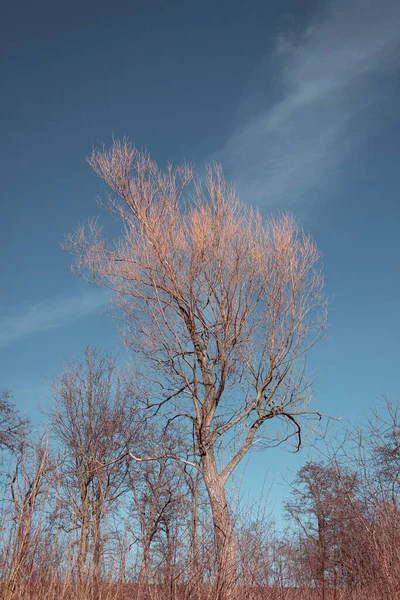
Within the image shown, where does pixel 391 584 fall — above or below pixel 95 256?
below

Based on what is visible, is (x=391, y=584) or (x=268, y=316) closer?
(x=391, y=584)

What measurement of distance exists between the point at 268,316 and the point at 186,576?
5.52 meters

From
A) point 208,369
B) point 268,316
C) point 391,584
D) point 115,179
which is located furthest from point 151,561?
point 115,179

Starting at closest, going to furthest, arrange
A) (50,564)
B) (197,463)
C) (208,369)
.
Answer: (50,564)
(197,463)
(208,369)

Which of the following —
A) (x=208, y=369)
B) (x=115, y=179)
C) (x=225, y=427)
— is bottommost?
(x=225, y=427)

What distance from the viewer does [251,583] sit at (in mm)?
5621

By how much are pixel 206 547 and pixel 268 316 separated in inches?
203

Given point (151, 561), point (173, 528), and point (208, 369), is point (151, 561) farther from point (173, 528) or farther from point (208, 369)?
point (208, 369)

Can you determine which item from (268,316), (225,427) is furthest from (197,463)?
(268,316)

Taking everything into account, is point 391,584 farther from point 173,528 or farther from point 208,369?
point 208,369

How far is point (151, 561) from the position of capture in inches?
207

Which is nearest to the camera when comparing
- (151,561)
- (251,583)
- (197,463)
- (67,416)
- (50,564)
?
(50,564)

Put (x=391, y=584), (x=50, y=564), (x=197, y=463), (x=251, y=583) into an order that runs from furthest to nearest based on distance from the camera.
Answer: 1. (x=197, y=463)
2. (x=391, y=584)
3. (x=251, y=583)
4. (x=50, y=564)

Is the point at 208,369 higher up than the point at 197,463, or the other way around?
the point at 208,369
